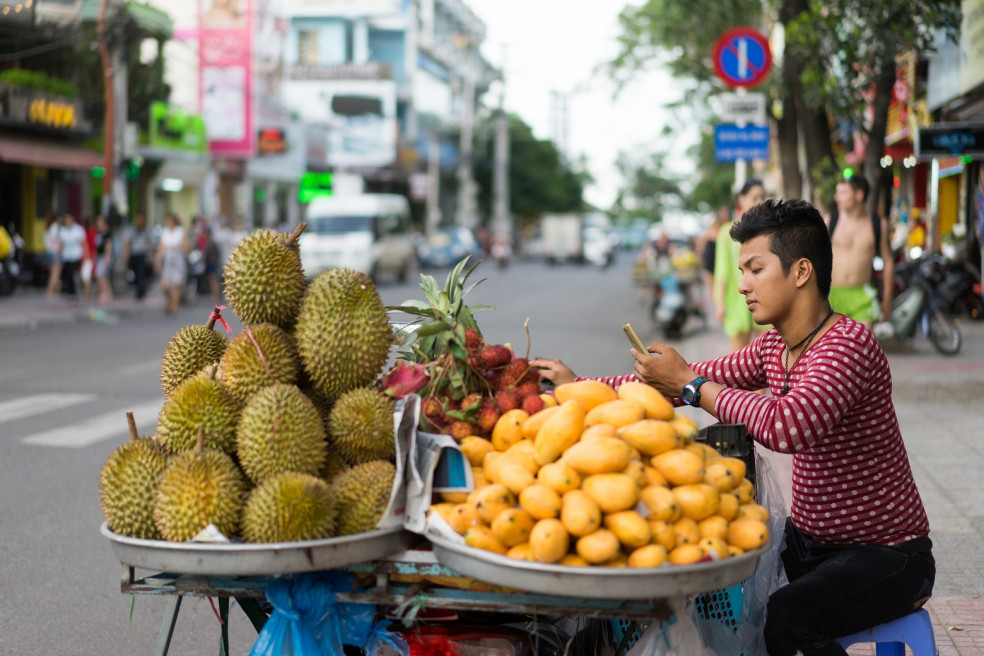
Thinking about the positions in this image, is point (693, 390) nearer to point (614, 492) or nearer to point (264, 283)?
point (614, 492)

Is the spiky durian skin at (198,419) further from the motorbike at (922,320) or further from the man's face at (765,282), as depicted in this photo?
the motorbike at (922,320)

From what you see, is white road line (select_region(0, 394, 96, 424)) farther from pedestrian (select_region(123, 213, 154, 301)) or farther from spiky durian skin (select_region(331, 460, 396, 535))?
pedestrian (select_region(123, 213, 154, 301))

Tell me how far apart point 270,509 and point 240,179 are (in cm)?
4146

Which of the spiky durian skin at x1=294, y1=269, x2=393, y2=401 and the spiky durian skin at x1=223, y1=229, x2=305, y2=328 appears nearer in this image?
the spiky durian skin at x1=294, y1=269, x2=393, y2=401

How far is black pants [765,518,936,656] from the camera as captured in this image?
292 centimetres

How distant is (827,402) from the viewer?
2873 millimetres

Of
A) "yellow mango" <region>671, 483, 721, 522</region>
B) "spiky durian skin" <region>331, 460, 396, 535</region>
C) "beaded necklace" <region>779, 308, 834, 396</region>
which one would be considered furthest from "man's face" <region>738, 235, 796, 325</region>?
"spiky durian skin" <region>331, 460, 396, 535</region>

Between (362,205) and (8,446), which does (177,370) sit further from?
(362,205)

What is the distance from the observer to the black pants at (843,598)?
9.58ft

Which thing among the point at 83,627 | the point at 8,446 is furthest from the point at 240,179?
the point at 83,627

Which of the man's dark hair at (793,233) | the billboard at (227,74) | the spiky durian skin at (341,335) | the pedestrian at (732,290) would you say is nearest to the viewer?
the spiky durian skin at (341,335)

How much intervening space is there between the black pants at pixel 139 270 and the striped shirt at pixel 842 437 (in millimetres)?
20243

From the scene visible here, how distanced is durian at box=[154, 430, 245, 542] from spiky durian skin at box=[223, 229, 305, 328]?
52 centimetres

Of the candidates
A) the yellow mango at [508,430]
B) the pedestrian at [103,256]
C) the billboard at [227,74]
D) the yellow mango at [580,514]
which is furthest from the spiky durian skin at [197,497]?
the billboard at [227,74]
